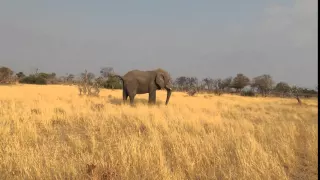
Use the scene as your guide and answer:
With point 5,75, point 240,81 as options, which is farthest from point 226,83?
point 5,75

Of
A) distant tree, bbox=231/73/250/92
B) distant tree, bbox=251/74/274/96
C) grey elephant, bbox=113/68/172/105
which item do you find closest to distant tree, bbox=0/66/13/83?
grey elephant, bbox=113/68/172/105

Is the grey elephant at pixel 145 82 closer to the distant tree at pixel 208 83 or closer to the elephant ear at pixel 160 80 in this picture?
the elephant ear at pixel 160 80

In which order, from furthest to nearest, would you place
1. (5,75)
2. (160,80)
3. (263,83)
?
1. (263,83)
2. (5,75)
3. (160,80)

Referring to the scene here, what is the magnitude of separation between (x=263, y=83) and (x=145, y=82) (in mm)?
56204

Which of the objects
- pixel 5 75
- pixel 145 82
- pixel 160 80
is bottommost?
pixel 145 82

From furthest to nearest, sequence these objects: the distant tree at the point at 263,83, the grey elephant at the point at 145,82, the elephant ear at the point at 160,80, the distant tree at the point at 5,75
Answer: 1. the distant tree at the point at 263,83
2. the distant tree at the point at 5,75
3. the elephant ear at the point at 160,80
4. the grey elephant at the point at 145,82

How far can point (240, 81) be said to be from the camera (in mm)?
67500

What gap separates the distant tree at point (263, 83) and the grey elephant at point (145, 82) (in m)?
54.7

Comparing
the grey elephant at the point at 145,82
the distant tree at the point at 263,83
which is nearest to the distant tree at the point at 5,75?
the grey elephant at the point at 145,82

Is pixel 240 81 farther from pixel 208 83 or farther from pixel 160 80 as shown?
pixel 160 80

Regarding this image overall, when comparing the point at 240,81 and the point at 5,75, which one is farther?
the point at 240,81

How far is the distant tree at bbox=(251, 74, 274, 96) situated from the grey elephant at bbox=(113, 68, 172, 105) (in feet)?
180

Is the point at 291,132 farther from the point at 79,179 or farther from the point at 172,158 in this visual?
the point at 79,179

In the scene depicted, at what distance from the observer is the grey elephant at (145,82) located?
1723 centimetres
